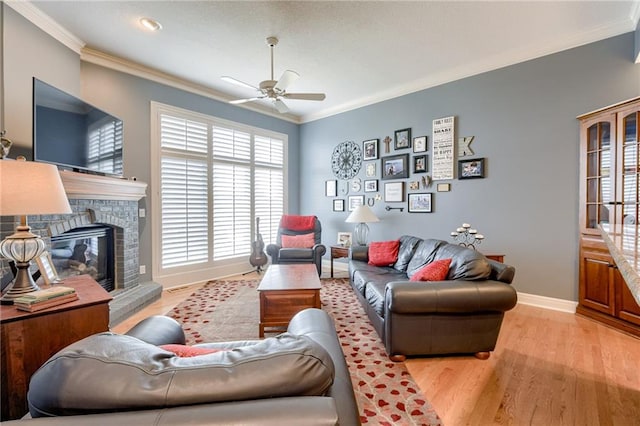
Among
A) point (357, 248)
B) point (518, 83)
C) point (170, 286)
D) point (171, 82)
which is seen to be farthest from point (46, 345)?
point (518, 83)

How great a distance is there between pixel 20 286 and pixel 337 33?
3319 millimetres

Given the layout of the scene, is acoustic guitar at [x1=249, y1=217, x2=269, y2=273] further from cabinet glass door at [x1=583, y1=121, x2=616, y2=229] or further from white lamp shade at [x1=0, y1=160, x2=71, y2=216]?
cabinet glass door at [x1=583, y1=121, x2=616, y2=229]

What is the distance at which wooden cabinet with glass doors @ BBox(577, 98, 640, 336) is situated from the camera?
2.69m

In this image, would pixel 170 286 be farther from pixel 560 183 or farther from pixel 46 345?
pixel 560 183

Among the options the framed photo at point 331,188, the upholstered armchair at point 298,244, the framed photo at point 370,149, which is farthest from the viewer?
the framed photo at point 331,188

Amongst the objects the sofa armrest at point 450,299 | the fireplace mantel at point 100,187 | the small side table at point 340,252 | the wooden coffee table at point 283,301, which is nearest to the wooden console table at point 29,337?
the wooden coffee table at point 283,301

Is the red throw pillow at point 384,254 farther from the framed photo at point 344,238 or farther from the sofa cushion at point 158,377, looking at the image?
the sofa cushion at point 158,377

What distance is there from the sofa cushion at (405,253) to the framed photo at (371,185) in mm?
1489

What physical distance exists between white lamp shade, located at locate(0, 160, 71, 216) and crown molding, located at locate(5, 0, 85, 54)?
226cm

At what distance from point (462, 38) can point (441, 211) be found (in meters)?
2.16

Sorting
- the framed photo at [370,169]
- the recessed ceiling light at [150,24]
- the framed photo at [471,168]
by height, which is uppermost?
the recessed ceiling light at [150,24]

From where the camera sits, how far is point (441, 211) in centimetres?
421

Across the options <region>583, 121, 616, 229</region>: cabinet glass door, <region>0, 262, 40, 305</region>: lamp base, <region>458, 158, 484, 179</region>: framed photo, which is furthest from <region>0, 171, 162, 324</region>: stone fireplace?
<region>583, 121, 616, 229</region>: cabinet glass door

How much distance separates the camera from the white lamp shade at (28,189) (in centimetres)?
137
